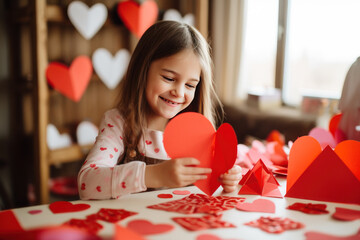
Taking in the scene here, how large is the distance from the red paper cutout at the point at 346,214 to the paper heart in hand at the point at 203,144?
0.23 meters

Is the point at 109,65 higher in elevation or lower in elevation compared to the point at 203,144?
higher

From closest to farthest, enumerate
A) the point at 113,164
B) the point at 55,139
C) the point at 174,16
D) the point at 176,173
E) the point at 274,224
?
the point at 274,224, the point at 176,173, the point at 113,164, the point at 55,139, the point at 174,16

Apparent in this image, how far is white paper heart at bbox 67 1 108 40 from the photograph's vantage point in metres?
1.88

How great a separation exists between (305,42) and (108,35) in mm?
1376

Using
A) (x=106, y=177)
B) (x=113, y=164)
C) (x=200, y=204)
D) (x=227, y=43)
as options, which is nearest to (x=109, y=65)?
(x=227, y=43)

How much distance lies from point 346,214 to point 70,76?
1.68 m

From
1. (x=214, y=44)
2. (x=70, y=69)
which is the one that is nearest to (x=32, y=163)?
(x=70, y=69)

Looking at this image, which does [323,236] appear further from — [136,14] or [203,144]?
[136,14]

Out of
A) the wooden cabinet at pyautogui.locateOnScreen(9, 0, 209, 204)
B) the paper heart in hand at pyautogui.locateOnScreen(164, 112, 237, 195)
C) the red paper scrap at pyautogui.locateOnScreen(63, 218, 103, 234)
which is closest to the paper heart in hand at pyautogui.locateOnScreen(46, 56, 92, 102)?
the wooden cabinet at pyautogui.locateOnScreen(9, 0, 209, 204)

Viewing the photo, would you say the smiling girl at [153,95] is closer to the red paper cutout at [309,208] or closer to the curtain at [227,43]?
the red paper cutout at [309,208]

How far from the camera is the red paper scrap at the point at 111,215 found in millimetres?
606

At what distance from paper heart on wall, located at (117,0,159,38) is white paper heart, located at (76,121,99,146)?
67 cm

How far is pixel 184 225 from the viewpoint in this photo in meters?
0.58

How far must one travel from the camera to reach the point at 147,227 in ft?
1.88
